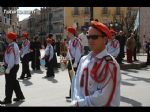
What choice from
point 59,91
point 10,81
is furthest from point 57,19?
point 10,81

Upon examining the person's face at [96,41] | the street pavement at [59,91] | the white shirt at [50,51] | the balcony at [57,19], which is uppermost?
the balcony at [57,19]

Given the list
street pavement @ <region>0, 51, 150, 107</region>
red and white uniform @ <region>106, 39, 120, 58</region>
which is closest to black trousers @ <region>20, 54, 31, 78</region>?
street pavement @ <region>0, 51, 150, 107</region>

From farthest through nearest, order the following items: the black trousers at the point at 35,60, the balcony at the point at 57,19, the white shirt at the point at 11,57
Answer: the balcony at the point at 57,19 < the black trousers at the point at 35,60 < the white shirt at the point at 11,57

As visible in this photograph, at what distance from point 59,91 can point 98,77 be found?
26.1ft

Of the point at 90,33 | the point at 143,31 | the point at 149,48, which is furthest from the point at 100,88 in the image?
the point at 143,31

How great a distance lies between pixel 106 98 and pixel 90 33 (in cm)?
68

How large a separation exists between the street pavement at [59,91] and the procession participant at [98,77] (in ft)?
17.6

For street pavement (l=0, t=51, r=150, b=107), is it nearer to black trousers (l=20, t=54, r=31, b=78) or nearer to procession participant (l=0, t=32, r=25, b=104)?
procession participant (l=0, t=32, r=25, b=104)

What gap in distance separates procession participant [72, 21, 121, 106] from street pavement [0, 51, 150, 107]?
5.37 meters

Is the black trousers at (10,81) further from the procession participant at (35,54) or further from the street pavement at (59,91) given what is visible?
the procession participant at (35,54)

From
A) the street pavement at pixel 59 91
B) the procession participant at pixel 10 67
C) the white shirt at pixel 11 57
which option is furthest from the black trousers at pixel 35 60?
the white shirt at pixel 11 57

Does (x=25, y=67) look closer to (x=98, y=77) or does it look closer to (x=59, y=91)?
(x=59, y=91)

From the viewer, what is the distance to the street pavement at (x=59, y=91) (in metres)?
9.88

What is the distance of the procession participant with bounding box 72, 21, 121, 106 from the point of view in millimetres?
4039
